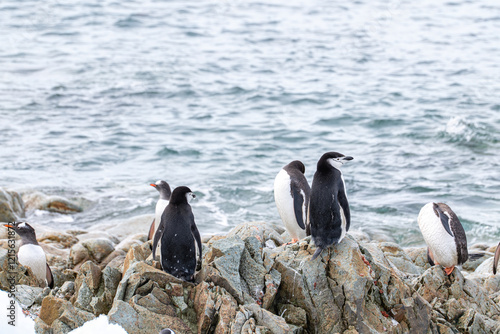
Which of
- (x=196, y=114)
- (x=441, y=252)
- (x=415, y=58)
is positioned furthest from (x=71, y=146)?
(x=415, y=58)

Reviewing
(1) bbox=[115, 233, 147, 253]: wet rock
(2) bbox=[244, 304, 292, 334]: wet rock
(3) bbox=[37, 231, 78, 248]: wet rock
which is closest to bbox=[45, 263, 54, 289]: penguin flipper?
(1) bbox=[115, 233, 147, 253]: wet rock

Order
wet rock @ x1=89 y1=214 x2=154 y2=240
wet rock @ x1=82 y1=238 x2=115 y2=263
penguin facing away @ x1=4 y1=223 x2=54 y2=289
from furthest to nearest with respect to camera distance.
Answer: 1. wet rock @ x1=89 y1=214 x2=154 y2=240
2. wet rock @ x1=82 y1=238 x2=115 y2=263
3. penguin facing away @ x1=4 y1=223 x2=54 y2=289

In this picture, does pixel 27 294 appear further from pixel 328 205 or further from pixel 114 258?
pixel 328 205

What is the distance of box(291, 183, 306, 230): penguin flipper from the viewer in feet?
30.5

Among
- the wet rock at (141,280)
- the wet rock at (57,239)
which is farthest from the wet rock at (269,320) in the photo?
the wet rock at (57,239)

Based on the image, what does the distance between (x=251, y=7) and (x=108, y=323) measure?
36.6m

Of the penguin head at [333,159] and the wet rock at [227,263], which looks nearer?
the wet rock at [227,263]

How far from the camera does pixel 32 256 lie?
30.1ft

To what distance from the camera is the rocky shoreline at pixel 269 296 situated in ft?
20.9

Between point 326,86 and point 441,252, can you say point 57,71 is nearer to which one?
point 326,86

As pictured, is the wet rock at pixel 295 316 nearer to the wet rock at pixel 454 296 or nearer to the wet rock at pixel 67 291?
the wet rock at pixel 454 296

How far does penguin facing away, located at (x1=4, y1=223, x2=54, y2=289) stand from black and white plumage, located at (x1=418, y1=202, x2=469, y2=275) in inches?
214

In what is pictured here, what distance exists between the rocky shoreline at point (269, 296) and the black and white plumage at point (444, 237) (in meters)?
0.28

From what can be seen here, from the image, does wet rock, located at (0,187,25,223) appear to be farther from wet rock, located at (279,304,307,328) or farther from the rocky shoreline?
wet rock, located at (279,304,307,328)
